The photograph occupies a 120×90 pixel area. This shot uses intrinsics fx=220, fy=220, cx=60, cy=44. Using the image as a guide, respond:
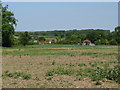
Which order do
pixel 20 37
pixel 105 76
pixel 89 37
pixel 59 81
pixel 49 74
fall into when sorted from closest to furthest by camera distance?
pixel 59 81 < pixel 105 76 < pixel 49 74 < pixel 20 37 < pixel 89 37

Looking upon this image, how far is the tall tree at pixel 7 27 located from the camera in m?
41.5

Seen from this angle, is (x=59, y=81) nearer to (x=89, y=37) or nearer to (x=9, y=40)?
(x=9, y=40)

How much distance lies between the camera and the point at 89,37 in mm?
79875

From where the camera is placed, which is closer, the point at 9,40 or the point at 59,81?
the point at 59,81

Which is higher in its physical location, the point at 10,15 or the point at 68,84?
the point at 10,15

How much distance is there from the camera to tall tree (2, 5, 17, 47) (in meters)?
41.5

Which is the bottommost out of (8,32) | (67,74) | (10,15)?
(67,74)

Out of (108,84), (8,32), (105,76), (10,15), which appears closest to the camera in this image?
(108,84)

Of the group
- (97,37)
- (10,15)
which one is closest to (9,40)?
(10,15)

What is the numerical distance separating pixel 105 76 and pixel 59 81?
154 cm

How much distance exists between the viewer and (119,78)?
6.30 meters

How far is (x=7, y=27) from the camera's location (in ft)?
136

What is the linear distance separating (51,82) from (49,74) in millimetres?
1370

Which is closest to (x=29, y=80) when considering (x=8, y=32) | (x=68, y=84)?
(x=68, y=84)
